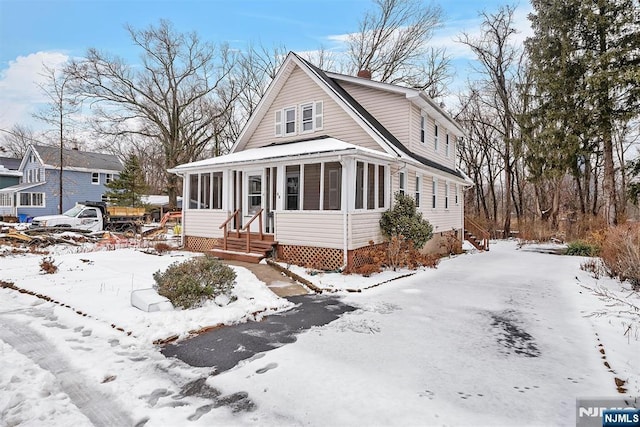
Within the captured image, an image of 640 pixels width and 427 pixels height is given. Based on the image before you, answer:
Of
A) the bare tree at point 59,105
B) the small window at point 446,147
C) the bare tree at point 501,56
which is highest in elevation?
the bare tree at point 501,56

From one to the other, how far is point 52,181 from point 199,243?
2701 centimetres

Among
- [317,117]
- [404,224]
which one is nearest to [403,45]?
[317,117]

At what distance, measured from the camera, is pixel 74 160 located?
3238 centimetres

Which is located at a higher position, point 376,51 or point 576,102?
point 376,51

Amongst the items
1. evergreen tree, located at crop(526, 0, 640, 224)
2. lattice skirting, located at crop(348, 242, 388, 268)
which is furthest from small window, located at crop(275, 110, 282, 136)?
evergreen tree, located at crop(526, 0, 640, 224)

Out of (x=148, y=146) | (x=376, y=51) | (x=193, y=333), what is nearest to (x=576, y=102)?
(x=376, y=51)

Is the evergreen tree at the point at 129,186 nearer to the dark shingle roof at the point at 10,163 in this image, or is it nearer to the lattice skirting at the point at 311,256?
the lattice skirting at the point at 311,256

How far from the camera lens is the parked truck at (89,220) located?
59.0 ft

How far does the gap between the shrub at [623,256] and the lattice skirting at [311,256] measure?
22.7ft

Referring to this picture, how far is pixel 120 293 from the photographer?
6895mm

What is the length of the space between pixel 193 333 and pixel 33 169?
38.7 meters

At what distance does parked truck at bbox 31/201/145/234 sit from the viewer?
59.0ft

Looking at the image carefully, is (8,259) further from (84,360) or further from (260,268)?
(84,360)

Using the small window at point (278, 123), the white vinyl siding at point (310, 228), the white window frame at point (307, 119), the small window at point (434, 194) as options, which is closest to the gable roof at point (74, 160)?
the small window at point (278, 123)
